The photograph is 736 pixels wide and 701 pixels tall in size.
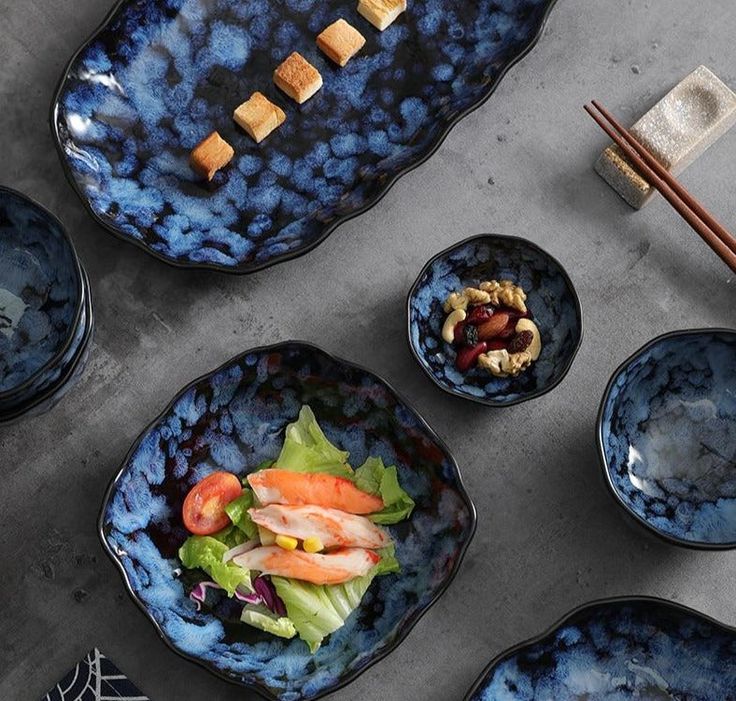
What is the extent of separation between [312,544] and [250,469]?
289mm

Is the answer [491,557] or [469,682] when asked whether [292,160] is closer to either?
[491,557]

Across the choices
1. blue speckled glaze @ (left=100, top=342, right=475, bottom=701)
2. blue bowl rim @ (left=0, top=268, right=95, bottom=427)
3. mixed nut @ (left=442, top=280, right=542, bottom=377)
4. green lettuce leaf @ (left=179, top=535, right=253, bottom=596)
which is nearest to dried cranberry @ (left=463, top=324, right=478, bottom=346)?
mixed nut @ (left=442, top=280, right=542, bottom=377)

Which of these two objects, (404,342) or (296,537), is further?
(404,342)

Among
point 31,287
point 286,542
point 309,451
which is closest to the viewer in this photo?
point 286,542

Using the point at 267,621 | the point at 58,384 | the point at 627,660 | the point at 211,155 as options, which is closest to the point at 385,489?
the point at 267,621

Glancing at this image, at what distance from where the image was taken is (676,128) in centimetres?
321

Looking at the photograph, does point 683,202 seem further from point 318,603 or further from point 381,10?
point 318,603

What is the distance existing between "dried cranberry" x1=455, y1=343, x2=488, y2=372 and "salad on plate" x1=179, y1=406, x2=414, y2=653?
13.2 inches

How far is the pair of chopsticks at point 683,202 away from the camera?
312 cm

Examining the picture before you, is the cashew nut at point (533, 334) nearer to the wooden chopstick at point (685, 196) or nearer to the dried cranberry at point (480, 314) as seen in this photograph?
the dried cranberry at point (480, 314)

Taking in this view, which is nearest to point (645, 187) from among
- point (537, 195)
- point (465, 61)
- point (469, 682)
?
point (537, 195)

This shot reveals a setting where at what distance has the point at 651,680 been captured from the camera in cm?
298

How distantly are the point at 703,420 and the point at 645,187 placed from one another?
0.66m

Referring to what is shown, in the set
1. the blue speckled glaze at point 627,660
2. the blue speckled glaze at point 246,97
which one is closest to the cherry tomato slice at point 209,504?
the blue speckled glaze at point 246,97
